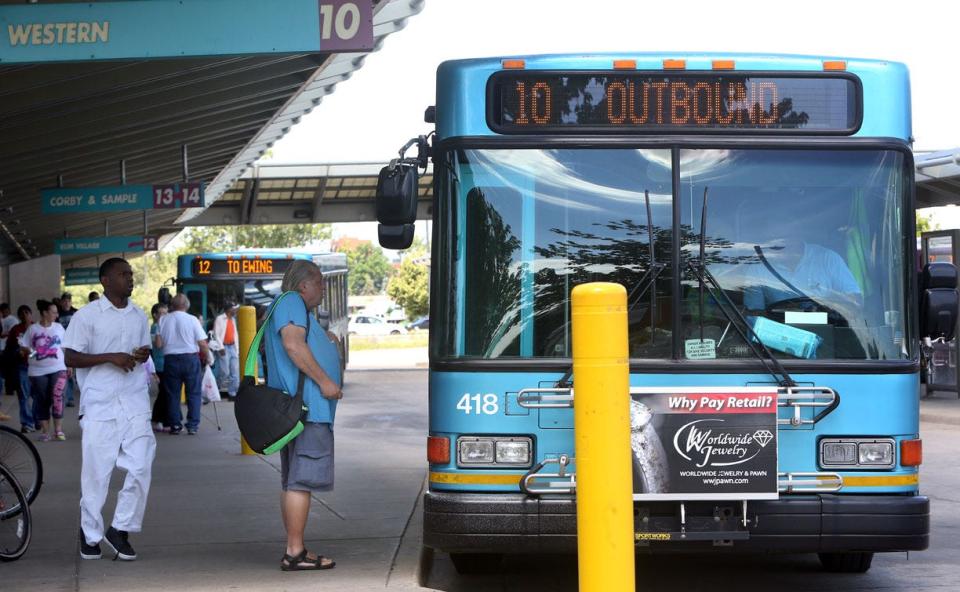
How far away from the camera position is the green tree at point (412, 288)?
3226 inches

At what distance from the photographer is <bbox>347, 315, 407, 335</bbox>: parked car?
309ft

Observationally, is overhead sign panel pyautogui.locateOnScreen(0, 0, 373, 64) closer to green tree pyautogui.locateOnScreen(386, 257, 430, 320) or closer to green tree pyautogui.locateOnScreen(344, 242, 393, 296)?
green tree pyautogui.locateOnScreen(386, 257, 430, 320)

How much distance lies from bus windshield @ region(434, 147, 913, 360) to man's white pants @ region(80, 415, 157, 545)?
92.1 inches

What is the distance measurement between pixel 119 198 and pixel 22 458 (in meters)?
14.3

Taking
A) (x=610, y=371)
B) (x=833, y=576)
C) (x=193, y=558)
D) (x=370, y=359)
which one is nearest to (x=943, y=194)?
(x=833, y=576)

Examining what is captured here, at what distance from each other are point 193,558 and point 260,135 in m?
19.1

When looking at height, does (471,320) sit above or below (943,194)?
below

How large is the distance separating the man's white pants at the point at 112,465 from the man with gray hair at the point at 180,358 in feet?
28.8

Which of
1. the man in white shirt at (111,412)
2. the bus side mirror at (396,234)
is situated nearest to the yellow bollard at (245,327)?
the man in white shirt at (111,412)

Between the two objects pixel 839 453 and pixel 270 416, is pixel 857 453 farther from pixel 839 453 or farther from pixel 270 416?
pixel 270 416

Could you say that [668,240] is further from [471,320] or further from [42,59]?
[42,59]

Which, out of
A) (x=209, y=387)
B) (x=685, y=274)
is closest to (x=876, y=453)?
(x=685, y=274)

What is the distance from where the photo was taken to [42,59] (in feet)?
33.2

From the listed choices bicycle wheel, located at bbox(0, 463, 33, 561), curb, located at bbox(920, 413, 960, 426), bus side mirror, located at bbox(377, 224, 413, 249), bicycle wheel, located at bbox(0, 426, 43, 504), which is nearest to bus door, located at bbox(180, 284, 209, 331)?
curb, located at bbox(920, 413, 960, 426)
